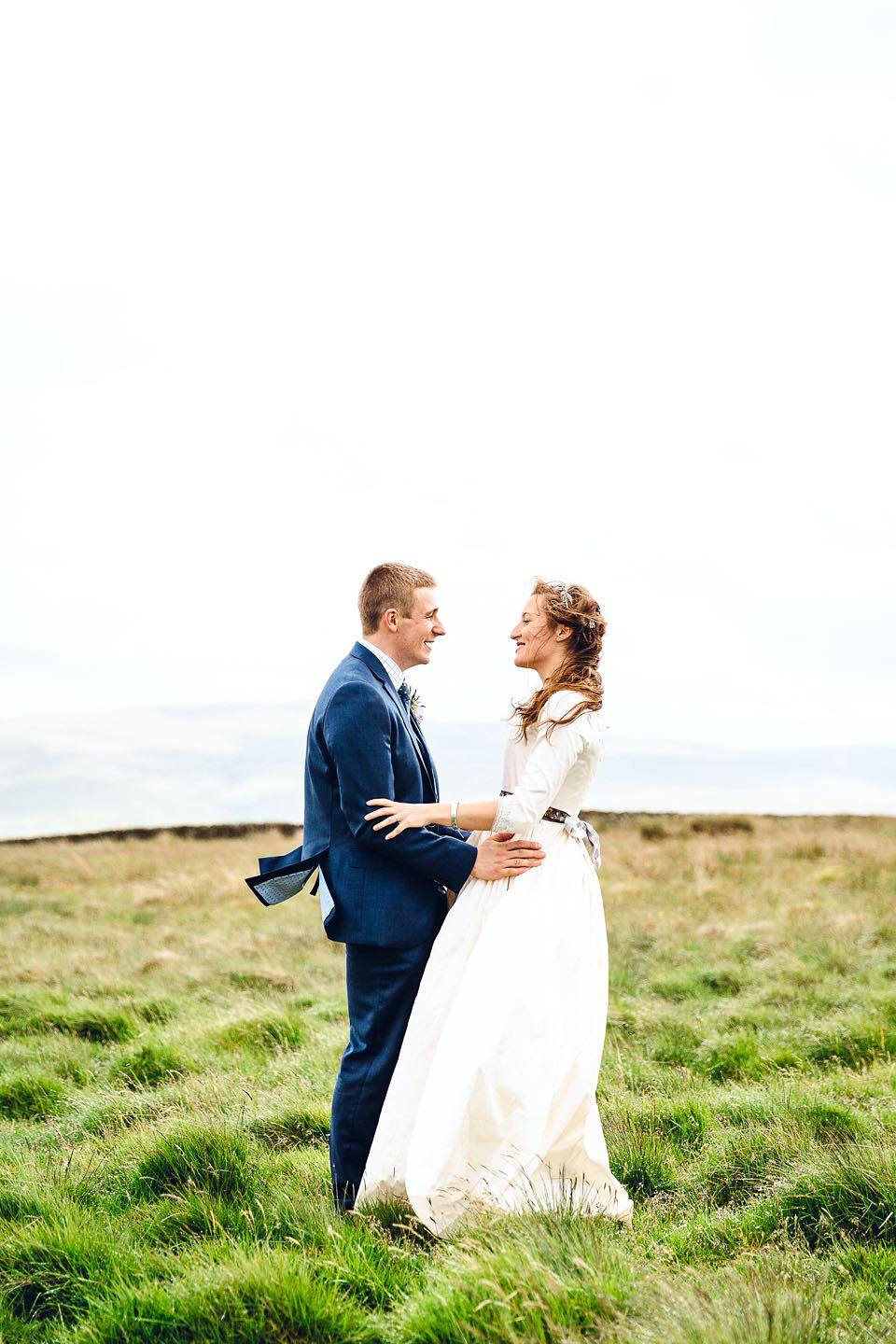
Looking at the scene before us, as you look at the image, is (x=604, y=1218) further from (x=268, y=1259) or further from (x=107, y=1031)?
(x=107, y=1031)

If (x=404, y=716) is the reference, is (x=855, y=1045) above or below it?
below

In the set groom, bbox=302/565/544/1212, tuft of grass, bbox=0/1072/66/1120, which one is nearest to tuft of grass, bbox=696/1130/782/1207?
groom, bbox=302/565/544/1212

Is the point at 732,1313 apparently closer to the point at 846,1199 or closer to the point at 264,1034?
the point at 846,1199

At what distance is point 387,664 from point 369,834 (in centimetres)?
74

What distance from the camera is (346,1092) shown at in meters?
4.49

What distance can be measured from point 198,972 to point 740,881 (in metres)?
8.41

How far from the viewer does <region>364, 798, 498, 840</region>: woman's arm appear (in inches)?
170

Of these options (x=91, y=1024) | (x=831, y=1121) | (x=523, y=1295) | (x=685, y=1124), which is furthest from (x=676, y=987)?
(x=523, y=1295)

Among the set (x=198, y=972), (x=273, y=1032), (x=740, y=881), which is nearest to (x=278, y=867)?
(x=273, y=1032)

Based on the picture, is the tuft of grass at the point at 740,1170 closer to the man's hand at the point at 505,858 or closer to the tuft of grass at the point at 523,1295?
the tuft of grass at the point at 523,1295

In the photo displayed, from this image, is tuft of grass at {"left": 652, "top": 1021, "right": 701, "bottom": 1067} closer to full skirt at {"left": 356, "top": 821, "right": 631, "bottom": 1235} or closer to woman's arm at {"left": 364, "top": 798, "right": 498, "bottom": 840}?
full skirt at {"left": 356, "top": 821, "right": 631, "bottom": 1235}

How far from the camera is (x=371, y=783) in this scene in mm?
4391

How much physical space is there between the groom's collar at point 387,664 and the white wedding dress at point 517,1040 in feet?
1.77

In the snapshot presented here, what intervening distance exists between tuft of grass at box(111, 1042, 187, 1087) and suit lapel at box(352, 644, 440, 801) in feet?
10.6
